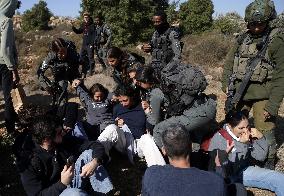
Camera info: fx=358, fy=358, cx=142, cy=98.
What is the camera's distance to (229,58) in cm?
411

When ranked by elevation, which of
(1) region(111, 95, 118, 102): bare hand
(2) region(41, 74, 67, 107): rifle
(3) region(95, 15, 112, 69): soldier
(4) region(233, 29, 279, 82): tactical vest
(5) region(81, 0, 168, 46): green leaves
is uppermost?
(5) region(81, 0, 168, 46): green leaves

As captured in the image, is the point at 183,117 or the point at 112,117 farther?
the point at 112,117

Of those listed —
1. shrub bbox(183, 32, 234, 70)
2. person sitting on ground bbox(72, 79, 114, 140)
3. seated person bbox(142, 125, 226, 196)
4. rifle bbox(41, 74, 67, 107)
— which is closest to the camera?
seated person bbox(142, 125, 226, 196)

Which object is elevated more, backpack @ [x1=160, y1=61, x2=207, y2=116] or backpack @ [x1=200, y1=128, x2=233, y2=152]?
backpack @ [x1=160, y1=61, x2=207, y2=116]

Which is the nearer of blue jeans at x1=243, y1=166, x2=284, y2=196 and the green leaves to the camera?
blue jeans at x1=243, y1=166, x2=284, y2=196

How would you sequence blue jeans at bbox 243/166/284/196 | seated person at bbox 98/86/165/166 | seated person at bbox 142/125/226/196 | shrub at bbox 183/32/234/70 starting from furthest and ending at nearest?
shrub at bbox 183/32/234/70 < seated person at bbox 98/86/165/166 < blue jeans at bbox 243/166/284/196 < seated person at bbox 142/125/226/196

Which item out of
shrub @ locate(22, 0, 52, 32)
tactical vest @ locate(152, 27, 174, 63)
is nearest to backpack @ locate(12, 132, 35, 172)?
tactical vest @ locate(152, 27, 174, 63)

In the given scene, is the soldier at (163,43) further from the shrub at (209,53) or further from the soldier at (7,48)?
the shrub at (209,53)

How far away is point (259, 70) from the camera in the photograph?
12.5 feet

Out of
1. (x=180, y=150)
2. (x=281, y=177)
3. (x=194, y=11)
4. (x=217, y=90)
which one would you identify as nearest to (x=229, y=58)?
(x=281, y=177)

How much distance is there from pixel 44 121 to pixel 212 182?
1.50 m

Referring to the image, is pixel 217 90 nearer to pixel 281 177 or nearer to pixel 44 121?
pixel 281 177

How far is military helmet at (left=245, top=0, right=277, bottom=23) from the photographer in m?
3.55

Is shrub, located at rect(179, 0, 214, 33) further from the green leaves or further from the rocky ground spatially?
the rocky ground
